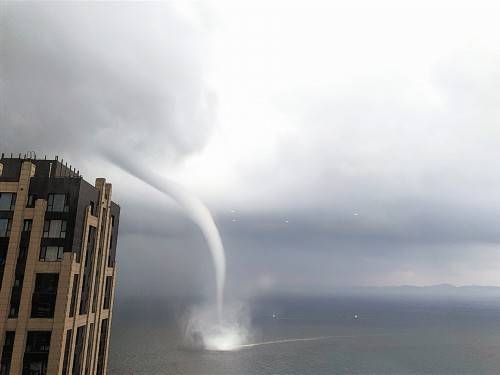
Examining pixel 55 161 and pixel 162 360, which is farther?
pixel 162 360

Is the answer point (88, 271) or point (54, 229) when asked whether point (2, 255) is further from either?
point (88, 271)

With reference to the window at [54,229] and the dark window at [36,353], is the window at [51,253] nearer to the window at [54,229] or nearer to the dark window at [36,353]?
the window at [54,229]

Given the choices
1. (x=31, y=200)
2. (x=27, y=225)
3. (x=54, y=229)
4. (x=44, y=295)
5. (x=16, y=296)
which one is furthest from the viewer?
(x=31, y=200)

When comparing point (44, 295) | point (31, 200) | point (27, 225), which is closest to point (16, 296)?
point (44, 295)

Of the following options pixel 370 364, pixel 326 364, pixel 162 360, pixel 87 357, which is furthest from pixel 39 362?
pixel 370 364

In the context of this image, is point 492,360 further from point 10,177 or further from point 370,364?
point 10,177

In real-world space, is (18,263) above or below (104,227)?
below

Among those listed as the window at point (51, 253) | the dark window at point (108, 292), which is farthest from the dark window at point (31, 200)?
the dark window at point (108, 292)
